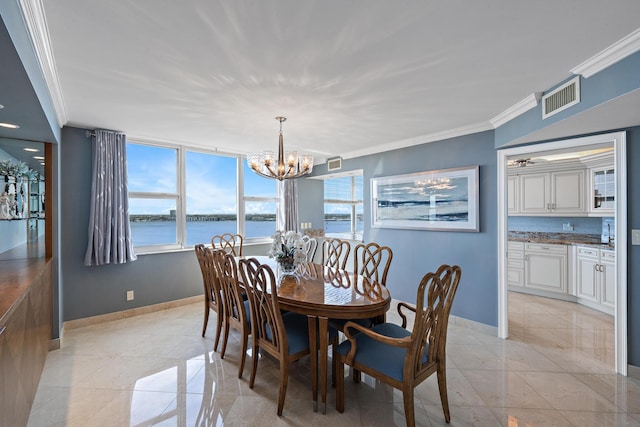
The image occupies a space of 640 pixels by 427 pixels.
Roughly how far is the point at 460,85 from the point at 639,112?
3.98 ft

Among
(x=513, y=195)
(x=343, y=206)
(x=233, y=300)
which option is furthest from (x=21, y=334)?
(x=513, y=195)

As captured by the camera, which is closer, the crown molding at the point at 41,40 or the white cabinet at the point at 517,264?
the crown molding at the point at 41,40

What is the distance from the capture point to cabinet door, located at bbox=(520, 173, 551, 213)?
4828mm

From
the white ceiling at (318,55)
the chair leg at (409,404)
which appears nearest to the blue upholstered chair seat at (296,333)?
the chair leg at (409,404)

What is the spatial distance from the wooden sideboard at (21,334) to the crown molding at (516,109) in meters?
3.77

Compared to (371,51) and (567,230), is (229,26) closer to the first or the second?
(371,51)

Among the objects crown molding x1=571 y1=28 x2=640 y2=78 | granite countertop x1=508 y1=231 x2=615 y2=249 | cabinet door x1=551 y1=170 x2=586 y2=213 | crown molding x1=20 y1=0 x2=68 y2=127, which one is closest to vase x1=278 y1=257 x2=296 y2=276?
crown molding x1=20 y1=0 x2=68 y2=127

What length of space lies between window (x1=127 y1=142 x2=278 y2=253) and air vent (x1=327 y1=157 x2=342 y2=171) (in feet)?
4.10

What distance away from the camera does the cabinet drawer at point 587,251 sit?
3934 mm

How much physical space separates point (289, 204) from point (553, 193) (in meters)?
4.51

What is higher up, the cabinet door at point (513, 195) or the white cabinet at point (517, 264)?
the cabinet door at point (513, 195)

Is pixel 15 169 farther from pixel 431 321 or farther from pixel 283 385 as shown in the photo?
pixel 431 321

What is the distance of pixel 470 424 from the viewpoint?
6.14 ft

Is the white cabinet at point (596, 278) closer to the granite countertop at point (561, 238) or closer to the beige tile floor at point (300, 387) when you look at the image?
the granite countertop at point (561, 238)
